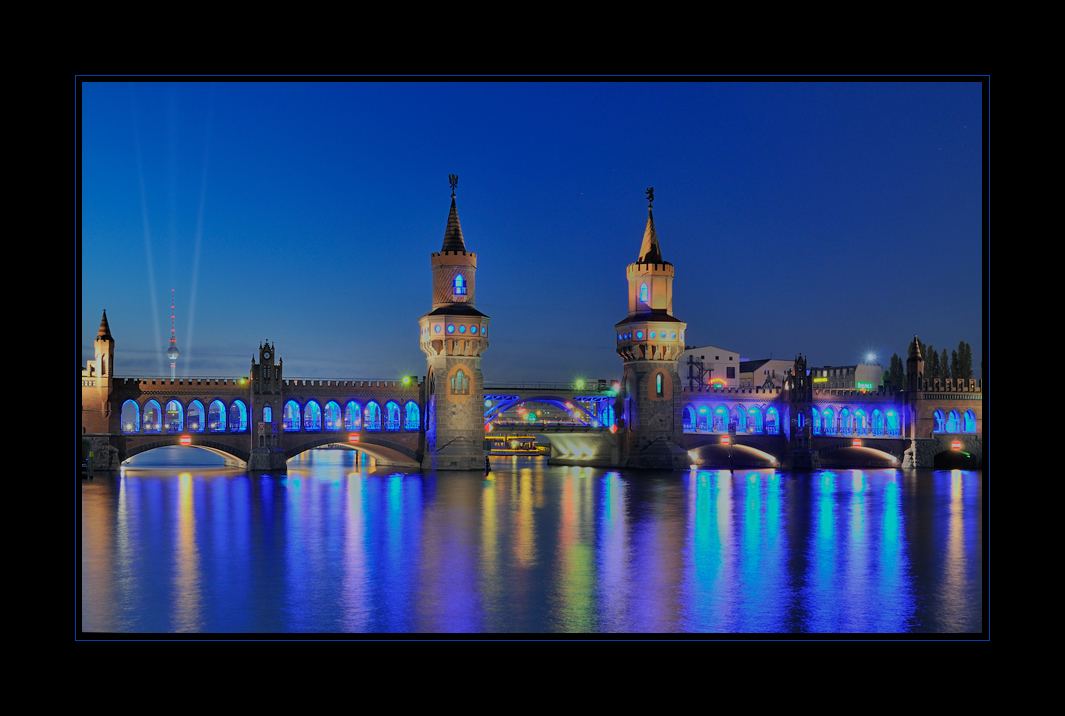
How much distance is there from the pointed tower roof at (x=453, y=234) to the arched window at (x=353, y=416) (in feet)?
49.5

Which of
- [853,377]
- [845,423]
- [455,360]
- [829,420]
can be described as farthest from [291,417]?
[853,377]

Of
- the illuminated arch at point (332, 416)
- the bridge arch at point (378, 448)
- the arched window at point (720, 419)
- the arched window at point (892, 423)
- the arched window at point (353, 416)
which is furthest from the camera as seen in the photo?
the arched window at point (720, 419)

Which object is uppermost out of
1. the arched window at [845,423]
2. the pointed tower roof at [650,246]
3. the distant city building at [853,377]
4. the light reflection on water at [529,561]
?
the pointed tower roof at [650,246]

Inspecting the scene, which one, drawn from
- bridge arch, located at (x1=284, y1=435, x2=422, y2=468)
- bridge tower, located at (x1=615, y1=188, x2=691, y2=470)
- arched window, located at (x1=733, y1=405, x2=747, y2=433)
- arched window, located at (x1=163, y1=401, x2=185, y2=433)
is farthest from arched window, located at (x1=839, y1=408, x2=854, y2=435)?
arched window, located at (x1=163, y1=401, x2=185, y2=433)

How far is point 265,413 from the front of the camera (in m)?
67.1

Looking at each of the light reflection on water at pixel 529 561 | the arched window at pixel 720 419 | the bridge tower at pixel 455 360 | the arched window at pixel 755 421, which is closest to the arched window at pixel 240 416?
the bridge tower at pixel 455 360

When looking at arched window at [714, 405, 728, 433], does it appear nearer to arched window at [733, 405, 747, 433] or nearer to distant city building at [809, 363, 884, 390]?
arched window at [733, 405, 747, 433]

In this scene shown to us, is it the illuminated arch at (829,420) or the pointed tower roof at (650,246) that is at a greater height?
the pointed tower roof at (650,246)

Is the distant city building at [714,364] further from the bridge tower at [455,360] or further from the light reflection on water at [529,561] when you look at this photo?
the light reflection on water at [529,561]

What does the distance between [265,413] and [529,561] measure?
45420mm

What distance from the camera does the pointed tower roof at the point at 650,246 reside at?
72312 mm

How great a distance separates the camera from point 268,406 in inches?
2645

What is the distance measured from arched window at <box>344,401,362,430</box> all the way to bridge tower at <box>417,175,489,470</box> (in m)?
7.10
